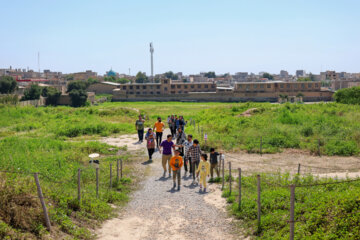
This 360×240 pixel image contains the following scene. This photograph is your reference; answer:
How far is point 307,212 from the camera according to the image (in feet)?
25.8

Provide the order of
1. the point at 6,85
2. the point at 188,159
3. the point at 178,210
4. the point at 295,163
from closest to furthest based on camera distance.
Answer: the point at 178,210 → the point at 188,159 → the point at 295,163 → the point at 6,85

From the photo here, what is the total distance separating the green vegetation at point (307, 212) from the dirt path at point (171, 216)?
0.56m

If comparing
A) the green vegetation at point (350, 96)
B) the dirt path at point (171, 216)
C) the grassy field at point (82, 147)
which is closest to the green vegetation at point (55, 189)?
the grassy field at point (82, 147)

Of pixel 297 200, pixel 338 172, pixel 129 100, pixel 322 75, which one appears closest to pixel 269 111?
pixel 338 172

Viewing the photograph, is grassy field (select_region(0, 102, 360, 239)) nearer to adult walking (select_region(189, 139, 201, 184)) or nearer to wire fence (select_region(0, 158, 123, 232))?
wire fence (select_region(0, 158, 123, 232))

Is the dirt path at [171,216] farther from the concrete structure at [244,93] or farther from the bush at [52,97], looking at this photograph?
the concrete structure at [244,93]

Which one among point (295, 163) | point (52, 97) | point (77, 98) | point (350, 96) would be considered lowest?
point (295, 163)

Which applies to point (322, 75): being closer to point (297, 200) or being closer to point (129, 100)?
point (129, 100)

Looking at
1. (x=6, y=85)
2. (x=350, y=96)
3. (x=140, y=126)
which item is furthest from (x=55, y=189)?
(x=6, y=85)

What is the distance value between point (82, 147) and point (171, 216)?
1092 centimetres

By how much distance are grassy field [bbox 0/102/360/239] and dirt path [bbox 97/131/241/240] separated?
0.54 m

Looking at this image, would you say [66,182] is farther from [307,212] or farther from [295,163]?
[295,163]

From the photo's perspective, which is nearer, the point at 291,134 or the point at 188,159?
the point at 188,159

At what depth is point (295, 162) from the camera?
16797mm
